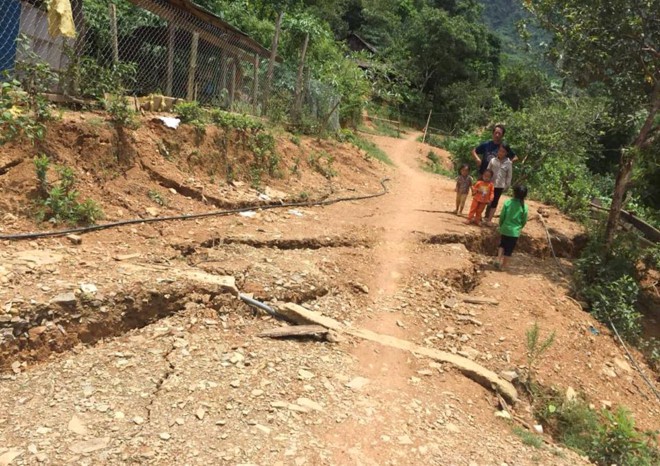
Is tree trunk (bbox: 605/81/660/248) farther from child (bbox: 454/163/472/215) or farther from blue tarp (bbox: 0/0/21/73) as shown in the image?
blue tarp (bbox: 0/0/21/73)

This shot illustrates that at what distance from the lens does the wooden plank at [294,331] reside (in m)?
3.77

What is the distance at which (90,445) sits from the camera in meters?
2.47

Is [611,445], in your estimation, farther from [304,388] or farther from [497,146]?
[497,146]

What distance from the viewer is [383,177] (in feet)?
34.7

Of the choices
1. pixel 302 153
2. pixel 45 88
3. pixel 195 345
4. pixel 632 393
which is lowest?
pixel 632 393

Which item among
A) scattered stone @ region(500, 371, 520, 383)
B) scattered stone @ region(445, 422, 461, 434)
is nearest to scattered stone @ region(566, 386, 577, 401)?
scattered stone @ region(500, 371, 520, 383)

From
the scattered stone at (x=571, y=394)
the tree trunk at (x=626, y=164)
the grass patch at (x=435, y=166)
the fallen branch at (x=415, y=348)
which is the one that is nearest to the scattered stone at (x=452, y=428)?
the fallen branch at (x=415, y=348)

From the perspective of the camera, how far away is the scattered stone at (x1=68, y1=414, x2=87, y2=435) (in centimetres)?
256

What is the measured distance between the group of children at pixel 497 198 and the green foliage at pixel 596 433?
2.42 m

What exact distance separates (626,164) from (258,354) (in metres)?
6.11

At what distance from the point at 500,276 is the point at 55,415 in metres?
4.96

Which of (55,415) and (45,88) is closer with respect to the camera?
(55,415)

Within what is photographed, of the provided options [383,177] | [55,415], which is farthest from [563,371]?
[383,177]

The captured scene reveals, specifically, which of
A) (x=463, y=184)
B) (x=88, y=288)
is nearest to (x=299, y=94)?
(x=463, y=184)
